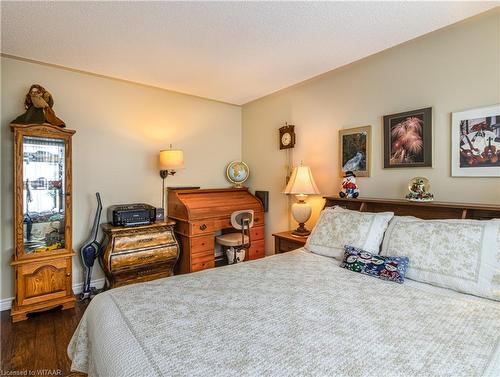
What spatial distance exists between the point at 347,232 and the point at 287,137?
171 centimetres

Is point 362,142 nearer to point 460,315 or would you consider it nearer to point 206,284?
point 460,315

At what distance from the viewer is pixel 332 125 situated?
119 inches

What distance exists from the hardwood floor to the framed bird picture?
2.75m

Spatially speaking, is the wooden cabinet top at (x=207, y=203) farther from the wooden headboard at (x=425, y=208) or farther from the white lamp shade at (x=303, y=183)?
the wooden headboard at (x=425, y=208)

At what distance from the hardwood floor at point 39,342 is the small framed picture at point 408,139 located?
9.43ft

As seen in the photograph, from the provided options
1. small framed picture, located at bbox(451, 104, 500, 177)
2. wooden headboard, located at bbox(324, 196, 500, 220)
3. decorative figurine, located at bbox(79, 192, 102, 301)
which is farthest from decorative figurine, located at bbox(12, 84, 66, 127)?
small framed picture, located at bbox(451, 104, 500, 177)

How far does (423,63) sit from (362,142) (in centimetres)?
80

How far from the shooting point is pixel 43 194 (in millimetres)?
2646

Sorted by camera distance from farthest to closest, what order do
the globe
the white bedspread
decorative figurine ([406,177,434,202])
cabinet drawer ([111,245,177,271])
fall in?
the globe, cabinet drawer ([111,245,177,271]), decorative figurine ([406,177,434,202]), the white bedspread

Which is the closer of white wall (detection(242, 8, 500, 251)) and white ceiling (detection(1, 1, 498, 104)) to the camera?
white ceiling (detection(1, 1, 498, 104))

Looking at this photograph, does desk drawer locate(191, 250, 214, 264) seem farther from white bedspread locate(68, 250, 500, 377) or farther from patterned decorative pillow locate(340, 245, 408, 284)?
patterned decorative pillow locate(340, 245, 408, 284)

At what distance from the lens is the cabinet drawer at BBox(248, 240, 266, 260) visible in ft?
12.1

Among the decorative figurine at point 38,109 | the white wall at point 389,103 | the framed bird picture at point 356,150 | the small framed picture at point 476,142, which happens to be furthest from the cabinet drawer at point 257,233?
the decorative figurine at point 38,109

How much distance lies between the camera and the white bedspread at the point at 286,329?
3.04 ft
